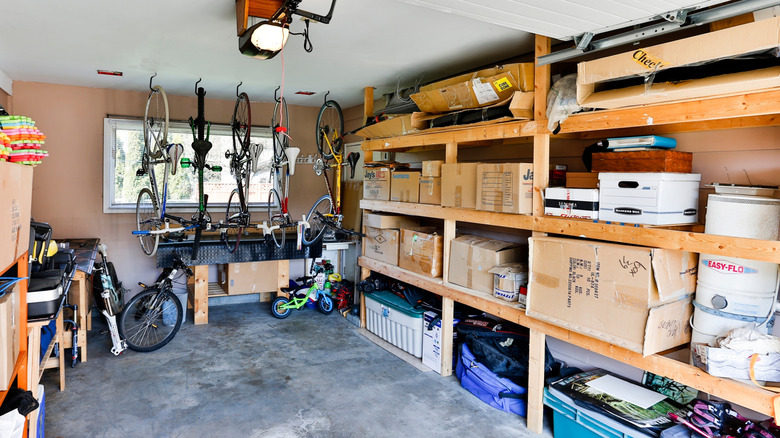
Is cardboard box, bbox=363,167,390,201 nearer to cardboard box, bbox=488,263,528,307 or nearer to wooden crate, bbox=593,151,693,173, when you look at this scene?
cardboard box, bbox=488,263,528,307

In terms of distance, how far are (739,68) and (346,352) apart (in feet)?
10.6

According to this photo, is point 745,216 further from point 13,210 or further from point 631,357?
point 13,210

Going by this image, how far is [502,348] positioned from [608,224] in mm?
1181

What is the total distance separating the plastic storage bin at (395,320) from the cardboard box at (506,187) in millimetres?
1212

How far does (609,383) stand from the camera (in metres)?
2.55

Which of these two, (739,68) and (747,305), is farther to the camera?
(747,305)

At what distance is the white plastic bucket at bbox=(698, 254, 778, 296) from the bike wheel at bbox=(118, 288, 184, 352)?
3883 mm

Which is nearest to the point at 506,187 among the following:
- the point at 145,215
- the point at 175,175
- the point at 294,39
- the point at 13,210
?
the point at 294,39

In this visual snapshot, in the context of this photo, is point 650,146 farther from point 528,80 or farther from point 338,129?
point 338,129

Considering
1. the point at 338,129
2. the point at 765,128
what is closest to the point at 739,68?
the point at 765,128

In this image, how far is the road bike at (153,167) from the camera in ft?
14.1

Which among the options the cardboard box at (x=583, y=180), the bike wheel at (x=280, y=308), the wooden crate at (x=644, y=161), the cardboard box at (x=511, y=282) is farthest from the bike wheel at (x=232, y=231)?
the wooden crate at (x=644, y=161)

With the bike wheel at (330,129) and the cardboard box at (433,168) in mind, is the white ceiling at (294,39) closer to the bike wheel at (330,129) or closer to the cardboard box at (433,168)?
the bike wheel at (330,129)

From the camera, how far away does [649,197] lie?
6.91 feet
